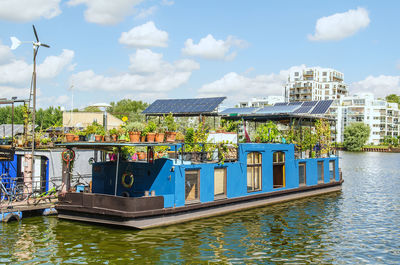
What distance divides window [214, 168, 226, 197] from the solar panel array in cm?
1144

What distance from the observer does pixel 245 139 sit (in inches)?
912

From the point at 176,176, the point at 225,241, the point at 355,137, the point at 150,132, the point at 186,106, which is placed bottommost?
the point at 225,241

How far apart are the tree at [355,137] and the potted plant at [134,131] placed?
101 meters

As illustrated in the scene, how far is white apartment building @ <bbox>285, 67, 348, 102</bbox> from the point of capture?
15435cm

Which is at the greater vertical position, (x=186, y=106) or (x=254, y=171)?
(x=186, y=106)

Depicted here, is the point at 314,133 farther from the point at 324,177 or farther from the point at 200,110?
the point at 200,110

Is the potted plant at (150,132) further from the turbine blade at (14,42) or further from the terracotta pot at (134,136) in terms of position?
the turbine blade at (14,42)

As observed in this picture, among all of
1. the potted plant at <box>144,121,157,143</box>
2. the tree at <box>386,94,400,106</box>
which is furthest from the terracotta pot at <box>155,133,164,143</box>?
the tree at <box>386,94,400,106</box>

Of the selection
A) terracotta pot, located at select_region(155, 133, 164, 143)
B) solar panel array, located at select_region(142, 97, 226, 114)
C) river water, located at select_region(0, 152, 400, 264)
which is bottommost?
river water, located at select_region(0, 152, 400, 264)

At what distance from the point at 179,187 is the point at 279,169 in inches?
353

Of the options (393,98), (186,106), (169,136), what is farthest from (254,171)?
(393,98)

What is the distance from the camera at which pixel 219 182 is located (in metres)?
19.6

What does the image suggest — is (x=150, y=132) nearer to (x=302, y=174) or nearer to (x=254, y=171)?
(x=254, y=171)

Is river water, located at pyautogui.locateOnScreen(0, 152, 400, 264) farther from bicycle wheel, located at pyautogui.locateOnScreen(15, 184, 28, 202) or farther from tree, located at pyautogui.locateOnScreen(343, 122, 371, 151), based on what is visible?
tree, located at pyautogui.locateOnScreen(343, 122, 371, 151)
